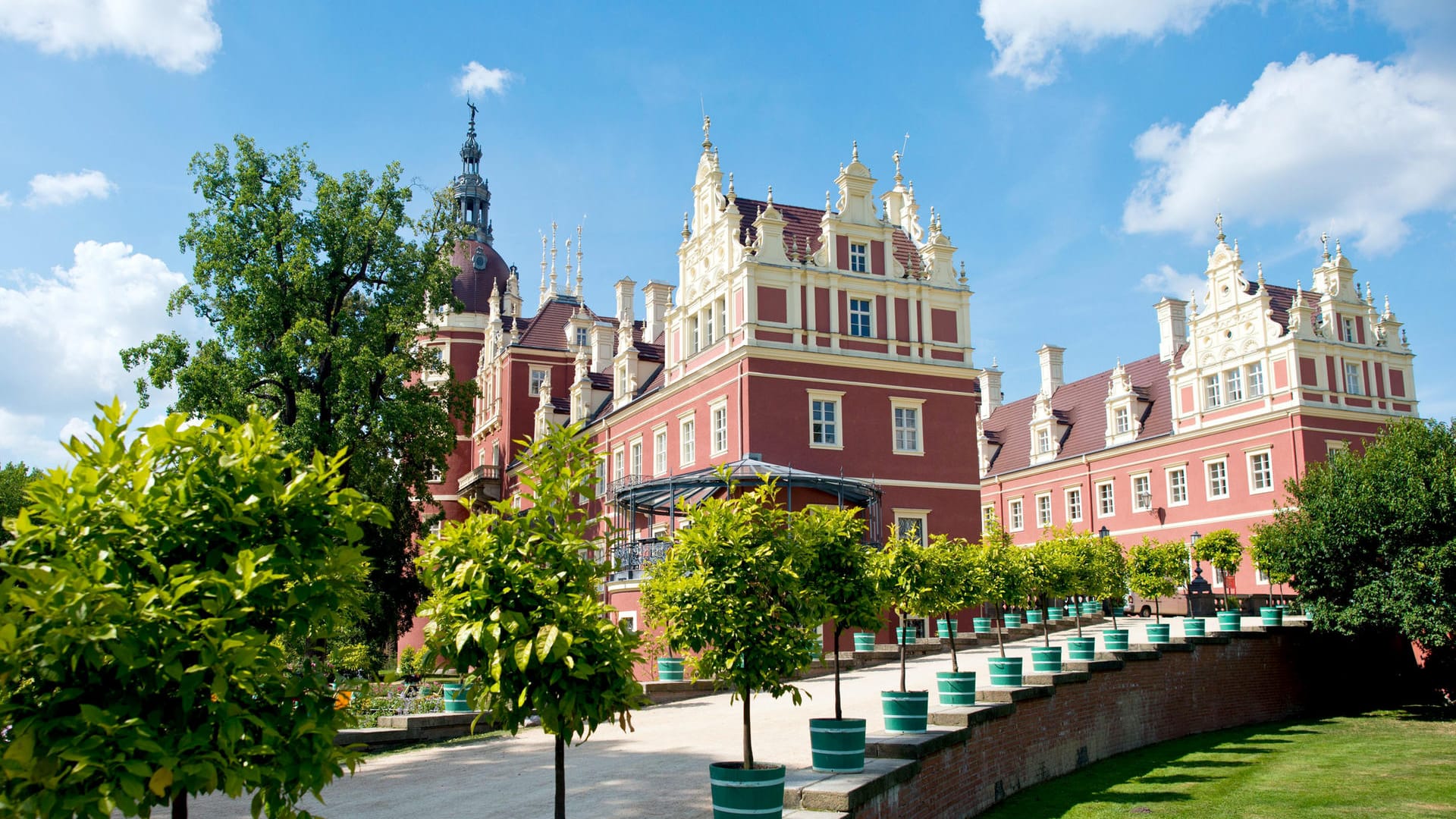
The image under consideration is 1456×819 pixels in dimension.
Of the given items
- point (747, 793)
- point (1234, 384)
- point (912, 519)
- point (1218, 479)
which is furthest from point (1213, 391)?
point (747, 793)

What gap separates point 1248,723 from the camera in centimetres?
2305

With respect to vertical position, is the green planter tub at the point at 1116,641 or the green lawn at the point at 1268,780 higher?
the green planter tub at the point at 1116,641

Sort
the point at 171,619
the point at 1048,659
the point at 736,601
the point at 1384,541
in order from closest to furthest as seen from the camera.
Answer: the point at 171,619
the point at 736,601
the point at 1048,659
the point at 1384,541

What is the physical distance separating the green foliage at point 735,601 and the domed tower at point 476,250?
44.3 meters

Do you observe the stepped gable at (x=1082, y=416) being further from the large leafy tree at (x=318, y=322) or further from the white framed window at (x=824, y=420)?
the large leafy tree at (x=318, y=322)

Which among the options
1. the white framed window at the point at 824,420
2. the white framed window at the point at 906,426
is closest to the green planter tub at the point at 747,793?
the white framed window at the point at 824,420

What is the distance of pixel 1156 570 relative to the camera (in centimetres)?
3103

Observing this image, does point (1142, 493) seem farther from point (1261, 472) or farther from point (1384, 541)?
point (1384, 541)

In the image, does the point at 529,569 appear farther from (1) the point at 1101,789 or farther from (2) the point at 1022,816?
(1) the point at 1101,789

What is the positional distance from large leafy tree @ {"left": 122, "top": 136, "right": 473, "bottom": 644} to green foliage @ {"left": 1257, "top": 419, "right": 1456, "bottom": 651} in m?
22.8

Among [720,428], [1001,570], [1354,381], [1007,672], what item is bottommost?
Answer: [1007,672]

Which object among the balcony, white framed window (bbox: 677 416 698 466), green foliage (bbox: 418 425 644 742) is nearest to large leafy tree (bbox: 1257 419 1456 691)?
white framed window (bbox: 677 416 698 466)

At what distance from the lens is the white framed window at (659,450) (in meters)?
35.7

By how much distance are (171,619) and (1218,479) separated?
142 feet
